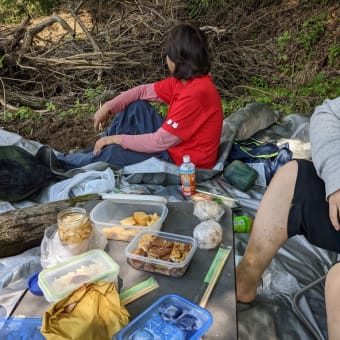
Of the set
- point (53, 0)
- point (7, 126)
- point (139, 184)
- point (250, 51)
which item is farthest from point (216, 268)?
point (53, 0)

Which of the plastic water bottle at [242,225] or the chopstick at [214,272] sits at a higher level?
the chopstick at [214,272]

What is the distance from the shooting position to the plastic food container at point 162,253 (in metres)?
1.10

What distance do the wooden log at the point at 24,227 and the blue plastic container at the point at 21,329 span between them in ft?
2.43

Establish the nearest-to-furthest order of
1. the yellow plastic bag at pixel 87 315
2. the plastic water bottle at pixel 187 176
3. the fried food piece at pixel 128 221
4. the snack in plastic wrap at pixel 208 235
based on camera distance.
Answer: the yellow plastic bag at pixel 87 315, the snack in plastic wrap at pixel 208 235, the fried food piece at pixel 128 221, the plastic water bottle at pixel 187 176

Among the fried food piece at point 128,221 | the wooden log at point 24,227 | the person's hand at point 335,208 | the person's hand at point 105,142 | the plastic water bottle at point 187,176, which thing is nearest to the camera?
the person's hand at point 335,208

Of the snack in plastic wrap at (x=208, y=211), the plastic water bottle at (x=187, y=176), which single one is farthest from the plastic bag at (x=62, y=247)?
the plastic water bottle at (x=187, y=176)

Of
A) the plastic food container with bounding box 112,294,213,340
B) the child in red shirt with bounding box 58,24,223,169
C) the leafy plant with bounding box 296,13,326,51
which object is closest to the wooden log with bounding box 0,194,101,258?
the child in red shirt with bounding box 58,24,223,169

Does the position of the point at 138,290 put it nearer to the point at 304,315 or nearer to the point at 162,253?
the point at 162,253

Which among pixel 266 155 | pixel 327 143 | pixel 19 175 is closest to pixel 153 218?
pixel 327 143

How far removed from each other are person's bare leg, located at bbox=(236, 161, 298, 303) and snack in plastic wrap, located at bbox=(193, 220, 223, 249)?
17 cm

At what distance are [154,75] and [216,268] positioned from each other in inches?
144

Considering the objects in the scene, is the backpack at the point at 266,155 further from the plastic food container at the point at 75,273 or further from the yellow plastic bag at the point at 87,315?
the yellow plastic bag at the point at 87,315

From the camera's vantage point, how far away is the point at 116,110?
8.98 feet

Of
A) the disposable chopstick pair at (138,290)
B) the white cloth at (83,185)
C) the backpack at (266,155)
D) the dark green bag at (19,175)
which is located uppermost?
the disposable chopstick pair at (138,290)
